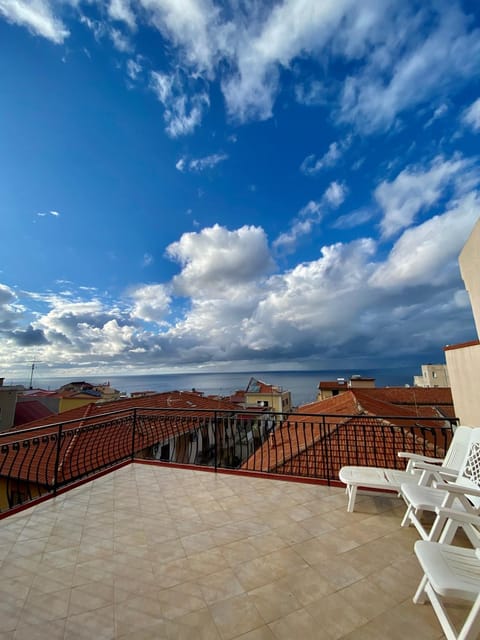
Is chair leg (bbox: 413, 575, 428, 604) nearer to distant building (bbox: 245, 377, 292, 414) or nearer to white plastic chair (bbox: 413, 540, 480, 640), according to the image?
white plastic chair (bbox: 413, 540, 480, 640)

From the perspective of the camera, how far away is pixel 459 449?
2.60 meters

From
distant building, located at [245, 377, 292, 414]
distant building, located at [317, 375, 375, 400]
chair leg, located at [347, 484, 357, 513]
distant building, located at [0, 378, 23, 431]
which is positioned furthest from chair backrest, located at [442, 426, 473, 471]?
distant building, located at [245, 377, 292, 414]

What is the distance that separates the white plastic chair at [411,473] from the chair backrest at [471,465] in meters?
0.06

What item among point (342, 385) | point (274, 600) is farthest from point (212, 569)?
point (342, 385)

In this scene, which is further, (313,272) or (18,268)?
(313,272)

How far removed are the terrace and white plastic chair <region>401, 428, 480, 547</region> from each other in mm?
319

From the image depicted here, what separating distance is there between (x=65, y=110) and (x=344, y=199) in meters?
7.77

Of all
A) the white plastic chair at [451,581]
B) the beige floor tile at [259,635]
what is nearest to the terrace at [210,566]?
the beige floor tile at [259,635]

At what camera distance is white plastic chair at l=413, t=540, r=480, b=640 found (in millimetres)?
1216

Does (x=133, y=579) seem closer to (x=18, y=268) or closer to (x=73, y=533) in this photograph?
(x=73, y=533)

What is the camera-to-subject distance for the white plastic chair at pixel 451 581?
1.22 m

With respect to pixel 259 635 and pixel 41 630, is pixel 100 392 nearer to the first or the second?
pixel 41 630

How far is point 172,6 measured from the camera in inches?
177

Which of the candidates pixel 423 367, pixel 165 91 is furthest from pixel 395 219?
pixel 423 367
